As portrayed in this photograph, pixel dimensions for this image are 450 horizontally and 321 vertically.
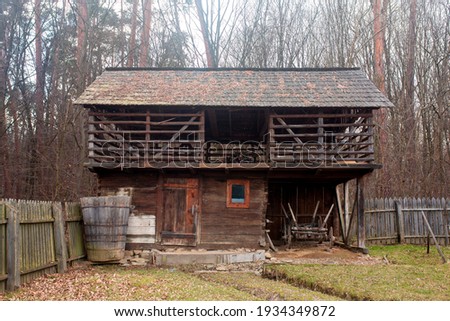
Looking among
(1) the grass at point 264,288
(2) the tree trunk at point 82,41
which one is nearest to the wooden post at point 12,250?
(1) the grass at point 264,288

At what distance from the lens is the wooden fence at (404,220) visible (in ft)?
61.2

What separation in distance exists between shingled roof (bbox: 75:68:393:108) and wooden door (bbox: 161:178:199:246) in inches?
111

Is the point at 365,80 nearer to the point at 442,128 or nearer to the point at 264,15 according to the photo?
the point at 442,128

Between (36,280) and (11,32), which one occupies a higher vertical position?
(11,32)

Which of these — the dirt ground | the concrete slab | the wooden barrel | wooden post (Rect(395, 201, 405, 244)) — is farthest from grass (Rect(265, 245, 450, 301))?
the wooden barrel

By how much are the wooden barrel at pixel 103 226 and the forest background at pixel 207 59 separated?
937 centimetres

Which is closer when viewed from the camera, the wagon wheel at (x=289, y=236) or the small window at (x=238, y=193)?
the small window at (x=238, y=193)

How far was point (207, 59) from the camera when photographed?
26.8 meters

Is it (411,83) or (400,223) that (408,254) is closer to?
(400,223)

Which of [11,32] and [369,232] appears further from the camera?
[11,32]

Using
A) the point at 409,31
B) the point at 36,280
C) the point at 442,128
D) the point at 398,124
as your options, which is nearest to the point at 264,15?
the point at 409,31

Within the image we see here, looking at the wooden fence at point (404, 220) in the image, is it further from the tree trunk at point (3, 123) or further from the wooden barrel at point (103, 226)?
the tree trunk at point (3, 123)

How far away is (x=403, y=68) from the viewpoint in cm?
2723
